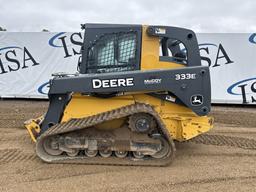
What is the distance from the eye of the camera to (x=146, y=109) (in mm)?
6070

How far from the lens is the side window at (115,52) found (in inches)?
260

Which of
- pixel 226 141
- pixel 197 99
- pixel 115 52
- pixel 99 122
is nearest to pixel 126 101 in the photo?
pixel 99 122

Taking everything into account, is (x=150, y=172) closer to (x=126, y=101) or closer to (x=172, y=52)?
(x=126, y=101)

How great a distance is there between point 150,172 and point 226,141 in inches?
105

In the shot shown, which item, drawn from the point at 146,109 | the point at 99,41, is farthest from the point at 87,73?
the point at 146,109

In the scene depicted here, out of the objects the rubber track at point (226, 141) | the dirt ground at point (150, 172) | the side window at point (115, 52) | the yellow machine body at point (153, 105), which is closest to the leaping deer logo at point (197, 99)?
the yellow machine body at point (153, 105)

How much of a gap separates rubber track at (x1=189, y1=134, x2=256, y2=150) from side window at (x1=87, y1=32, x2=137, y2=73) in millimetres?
2340

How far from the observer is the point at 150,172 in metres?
5.81

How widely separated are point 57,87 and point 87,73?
2.07 ft

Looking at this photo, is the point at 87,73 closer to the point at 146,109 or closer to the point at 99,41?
the point at 99,41

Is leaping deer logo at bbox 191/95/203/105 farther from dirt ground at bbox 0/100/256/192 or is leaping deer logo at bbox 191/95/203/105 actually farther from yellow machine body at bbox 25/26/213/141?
dirt ground at bbox 0/100/256/192

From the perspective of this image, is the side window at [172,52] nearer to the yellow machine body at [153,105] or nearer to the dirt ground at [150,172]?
the yellow machine body at [153,105]

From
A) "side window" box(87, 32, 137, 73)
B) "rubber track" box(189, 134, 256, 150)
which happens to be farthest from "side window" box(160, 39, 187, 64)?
"rubber track" box(189, 134, 256, 150)

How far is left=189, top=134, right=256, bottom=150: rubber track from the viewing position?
25.0 feet
